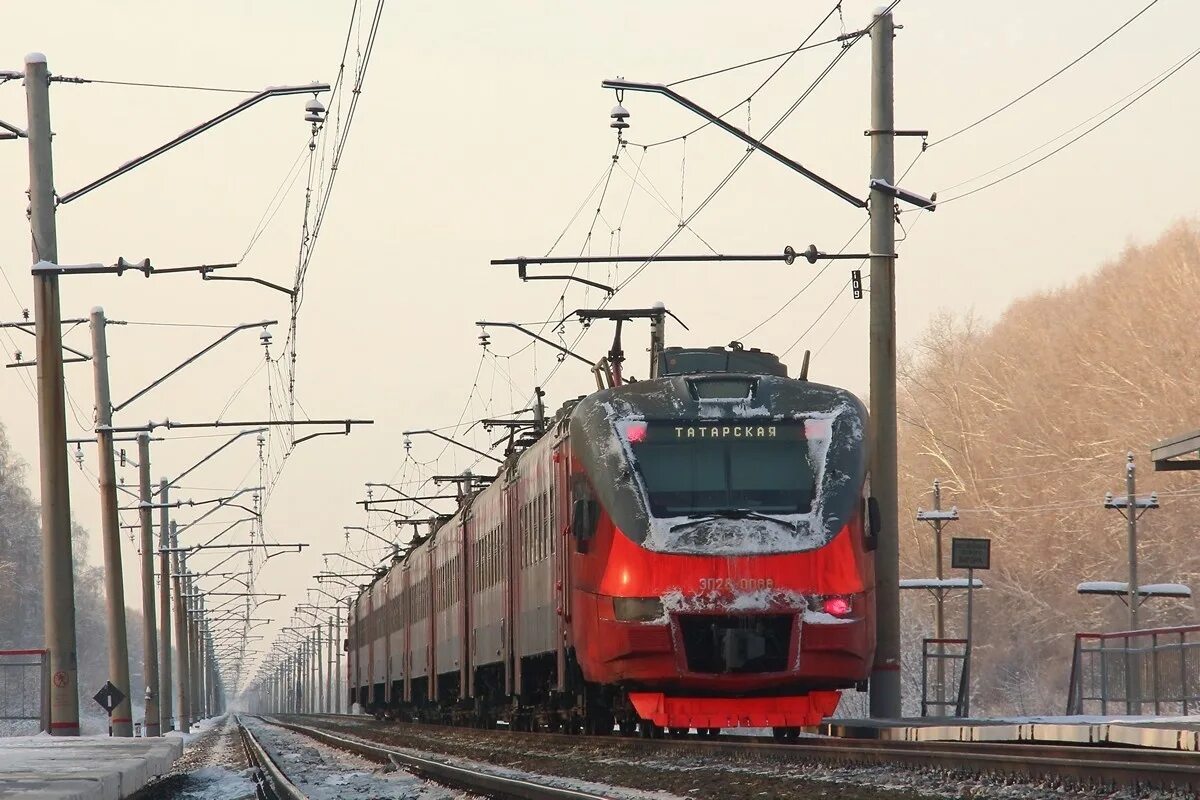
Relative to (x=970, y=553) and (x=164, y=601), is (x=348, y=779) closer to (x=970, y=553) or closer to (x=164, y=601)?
(x=970, y=553)

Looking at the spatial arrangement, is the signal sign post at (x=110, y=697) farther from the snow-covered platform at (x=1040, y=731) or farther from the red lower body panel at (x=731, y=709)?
the red lower body panel at (x=731, y=709)

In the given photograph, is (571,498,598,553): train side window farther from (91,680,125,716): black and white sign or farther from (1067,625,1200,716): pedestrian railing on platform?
(91,680,125,716): black and white sign

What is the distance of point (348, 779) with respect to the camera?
61.7ft

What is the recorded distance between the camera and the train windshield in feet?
62.0

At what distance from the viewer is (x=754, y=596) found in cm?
1831

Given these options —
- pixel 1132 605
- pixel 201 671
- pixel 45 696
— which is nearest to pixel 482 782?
pixel 45 696

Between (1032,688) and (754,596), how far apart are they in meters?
52.8

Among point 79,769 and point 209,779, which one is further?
point 209,779

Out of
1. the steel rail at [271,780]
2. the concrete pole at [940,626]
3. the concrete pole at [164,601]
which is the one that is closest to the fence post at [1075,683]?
the concrete pole at [940,626]

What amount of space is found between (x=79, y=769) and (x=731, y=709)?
716 cm

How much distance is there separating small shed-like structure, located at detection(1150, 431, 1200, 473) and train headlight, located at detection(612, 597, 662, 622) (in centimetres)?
727

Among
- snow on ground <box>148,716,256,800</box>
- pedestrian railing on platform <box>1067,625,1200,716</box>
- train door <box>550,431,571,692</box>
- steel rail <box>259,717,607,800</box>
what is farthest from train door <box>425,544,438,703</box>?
train door <box>550,431,571,692</box>

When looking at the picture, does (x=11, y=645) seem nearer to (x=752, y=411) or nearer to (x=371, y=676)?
(x=371, y=676)

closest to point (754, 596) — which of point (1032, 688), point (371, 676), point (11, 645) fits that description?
point (371, 676)
